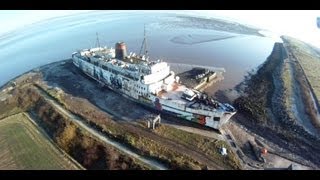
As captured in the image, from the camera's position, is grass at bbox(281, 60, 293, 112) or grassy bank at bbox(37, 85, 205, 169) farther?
grass at bbox(281, 60, 293, 112)

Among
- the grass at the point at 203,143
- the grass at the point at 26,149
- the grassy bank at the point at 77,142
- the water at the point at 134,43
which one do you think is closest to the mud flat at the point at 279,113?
the water at the point at 134,43

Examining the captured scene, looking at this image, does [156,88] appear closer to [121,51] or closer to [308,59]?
[121,51]

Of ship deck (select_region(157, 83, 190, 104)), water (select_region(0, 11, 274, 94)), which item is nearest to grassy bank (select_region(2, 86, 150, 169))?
ship deck (select_region(157, 83, 190, 104))

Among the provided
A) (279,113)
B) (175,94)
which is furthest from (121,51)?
(279,113)

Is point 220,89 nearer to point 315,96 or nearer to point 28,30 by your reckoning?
point 315,96

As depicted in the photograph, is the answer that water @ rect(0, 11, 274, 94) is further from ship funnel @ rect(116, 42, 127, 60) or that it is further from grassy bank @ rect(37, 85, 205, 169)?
grassy bank @ rect(37, 85, 205, 169)

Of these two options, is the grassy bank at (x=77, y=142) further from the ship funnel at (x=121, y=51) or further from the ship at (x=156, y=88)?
the ship funnel at (x=121, y=51)
